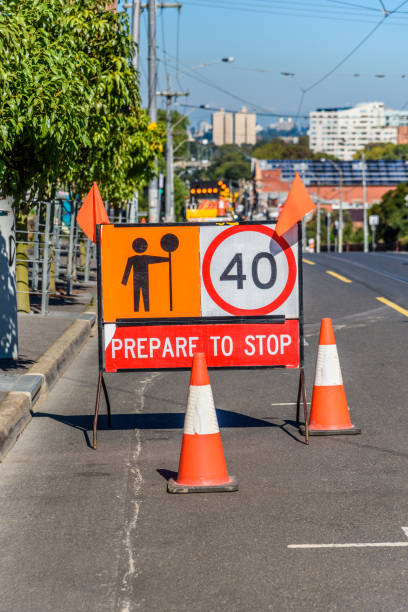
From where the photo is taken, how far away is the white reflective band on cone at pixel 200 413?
→ 665 cm

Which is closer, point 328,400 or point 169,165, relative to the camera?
point 328,400

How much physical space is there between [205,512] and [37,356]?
6.05 m

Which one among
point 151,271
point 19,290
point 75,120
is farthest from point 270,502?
point 19,290

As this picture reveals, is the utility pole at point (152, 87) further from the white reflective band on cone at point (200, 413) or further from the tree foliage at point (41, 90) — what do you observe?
the white reflective band on cone at point (200, 413)

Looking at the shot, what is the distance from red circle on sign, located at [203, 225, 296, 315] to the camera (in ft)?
25.6

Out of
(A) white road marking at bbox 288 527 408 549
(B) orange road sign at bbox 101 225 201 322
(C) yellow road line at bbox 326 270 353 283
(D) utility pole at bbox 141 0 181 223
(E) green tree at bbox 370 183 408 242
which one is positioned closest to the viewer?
(A) white road marking at bbox 288 527 408 549

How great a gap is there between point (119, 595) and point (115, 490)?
187 cm

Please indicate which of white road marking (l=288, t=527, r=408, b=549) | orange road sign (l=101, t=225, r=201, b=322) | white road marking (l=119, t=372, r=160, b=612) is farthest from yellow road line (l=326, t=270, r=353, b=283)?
white road marking (l=288, t=527, r=408, b=549)

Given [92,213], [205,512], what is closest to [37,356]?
[92,213]

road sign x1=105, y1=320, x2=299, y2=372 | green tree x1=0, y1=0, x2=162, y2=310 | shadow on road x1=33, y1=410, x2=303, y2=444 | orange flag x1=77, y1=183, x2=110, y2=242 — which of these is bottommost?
shadow on road x1=33, y1=410, x2=303, y2=444

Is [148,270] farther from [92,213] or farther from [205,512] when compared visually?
[205,512]

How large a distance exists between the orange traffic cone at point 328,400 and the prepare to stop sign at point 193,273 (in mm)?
490

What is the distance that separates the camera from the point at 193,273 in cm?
788

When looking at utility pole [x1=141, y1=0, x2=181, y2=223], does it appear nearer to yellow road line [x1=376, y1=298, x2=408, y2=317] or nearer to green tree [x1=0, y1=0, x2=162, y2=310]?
yellow road line [x1=376, y1=298, x2=408, y2=317]
